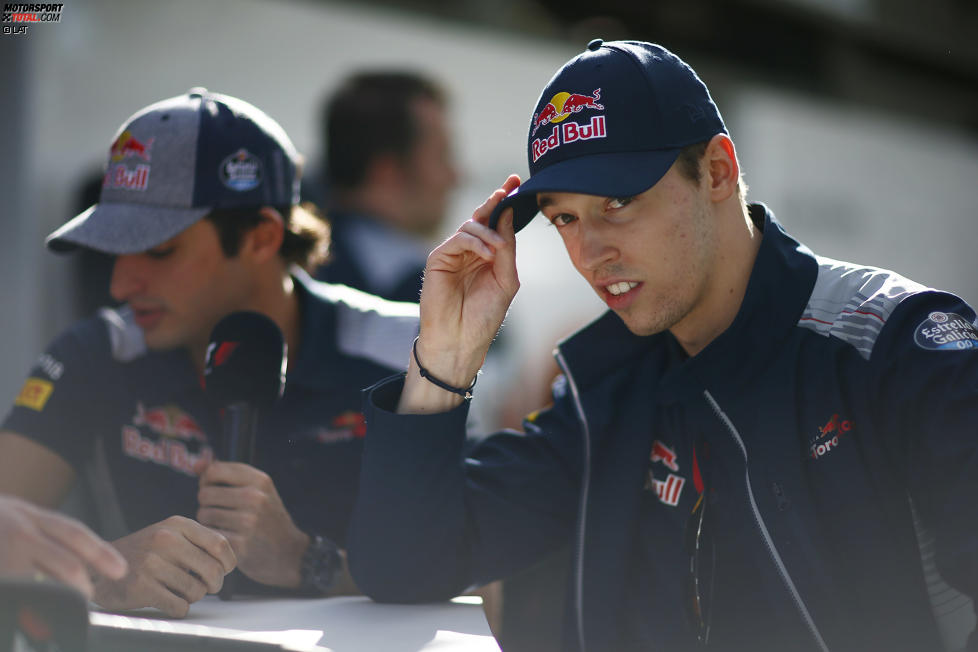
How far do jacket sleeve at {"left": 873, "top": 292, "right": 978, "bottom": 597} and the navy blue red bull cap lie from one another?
36cm

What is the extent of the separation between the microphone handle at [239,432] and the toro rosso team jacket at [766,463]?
166mm

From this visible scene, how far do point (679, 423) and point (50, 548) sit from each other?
2.80ft

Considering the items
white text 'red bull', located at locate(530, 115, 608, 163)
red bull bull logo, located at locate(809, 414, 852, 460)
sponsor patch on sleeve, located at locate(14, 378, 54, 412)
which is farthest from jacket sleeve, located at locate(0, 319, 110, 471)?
red bull bull logo, located at locate(809, 414, 852, 460)

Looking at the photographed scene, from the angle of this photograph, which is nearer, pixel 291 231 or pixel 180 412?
pixel 180 412

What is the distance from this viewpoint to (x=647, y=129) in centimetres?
128

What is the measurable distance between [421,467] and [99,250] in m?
0.64

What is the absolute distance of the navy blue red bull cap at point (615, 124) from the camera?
1.26 m

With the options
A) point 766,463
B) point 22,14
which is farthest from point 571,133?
point 22,14

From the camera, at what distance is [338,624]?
1214 millimetres

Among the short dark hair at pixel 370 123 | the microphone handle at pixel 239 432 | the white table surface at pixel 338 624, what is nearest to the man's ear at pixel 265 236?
the microphone handle at pixel 239 432

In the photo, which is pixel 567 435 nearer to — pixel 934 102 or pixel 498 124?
pixel 498 124

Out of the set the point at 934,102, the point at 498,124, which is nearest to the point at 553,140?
the point at 498,124

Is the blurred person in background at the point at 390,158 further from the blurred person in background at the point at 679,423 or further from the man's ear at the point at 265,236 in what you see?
the blurred person in background at the point at 679,423

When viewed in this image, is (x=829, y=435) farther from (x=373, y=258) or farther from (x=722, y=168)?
(x=373, y=258)
